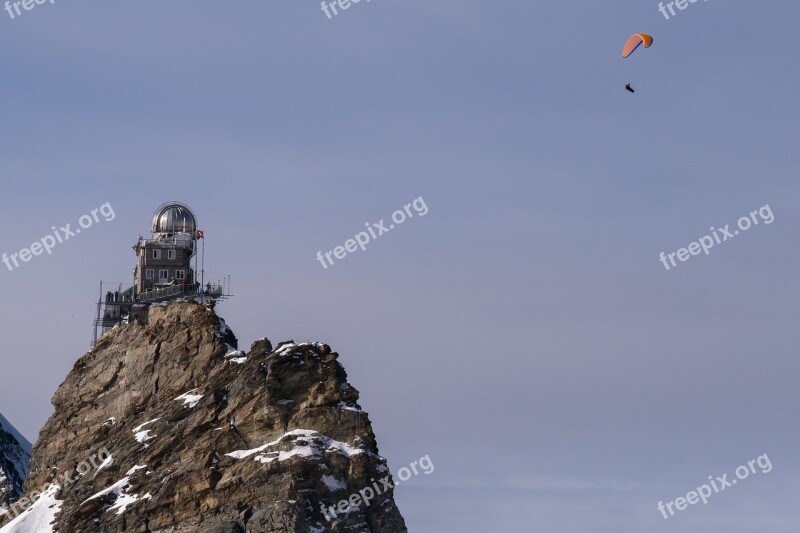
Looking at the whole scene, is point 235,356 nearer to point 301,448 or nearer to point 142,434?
point 142,434

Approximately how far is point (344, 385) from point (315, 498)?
13.0m

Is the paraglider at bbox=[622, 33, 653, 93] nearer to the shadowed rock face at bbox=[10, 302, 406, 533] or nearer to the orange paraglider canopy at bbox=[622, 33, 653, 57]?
the orange paraglider canopy at bbox=[622, 33, 653, 57]

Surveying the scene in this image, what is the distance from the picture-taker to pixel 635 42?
193875 mm

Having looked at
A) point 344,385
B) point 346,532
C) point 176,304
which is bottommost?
point 346,532

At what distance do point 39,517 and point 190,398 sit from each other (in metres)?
17.1

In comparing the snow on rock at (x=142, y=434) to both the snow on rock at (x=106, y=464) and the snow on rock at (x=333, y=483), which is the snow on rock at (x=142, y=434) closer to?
the snow on rock at (x=106, y=464)

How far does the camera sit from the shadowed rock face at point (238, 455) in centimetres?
17638

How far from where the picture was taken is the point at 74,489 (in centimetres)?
19262

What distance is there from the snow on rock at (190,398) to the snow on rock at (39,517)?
1422cm

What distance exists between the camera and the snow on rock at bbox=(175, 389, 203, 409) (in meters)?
190

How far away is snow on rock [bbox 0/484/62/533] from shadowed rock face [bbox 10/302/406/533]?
1.22 m

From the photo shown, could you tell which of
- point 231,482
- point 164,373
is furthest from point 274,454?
point 164,373

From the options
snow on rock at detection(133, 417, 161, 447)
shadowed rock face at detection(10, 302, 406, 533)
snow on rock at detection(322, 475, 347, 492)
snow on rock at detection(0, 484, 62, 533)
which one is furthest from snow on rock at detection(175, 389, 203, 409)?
snow on rock at detection(322, 475, 347, 492)

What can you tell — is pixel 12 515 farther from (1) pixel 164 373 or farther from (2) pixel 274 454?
(2) pixel 274 454
